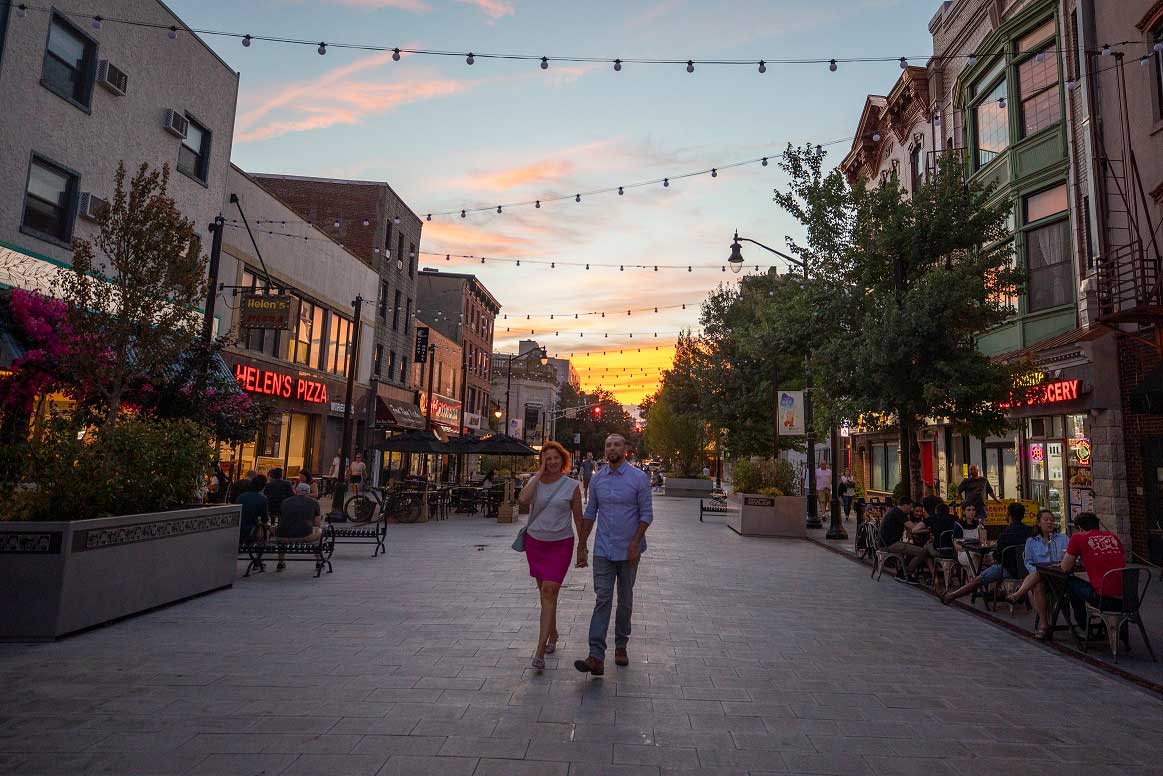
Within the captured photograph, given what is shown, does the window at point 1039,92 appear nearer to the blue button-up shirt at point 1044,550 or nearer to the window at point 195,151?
the blue button-up shirt at point 1044,550

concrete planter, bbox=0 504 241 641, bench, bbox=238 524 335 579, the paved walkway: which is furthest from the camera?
bench, bbox=238 524 335 579

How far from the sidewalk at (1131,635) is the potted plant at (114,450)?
9.89 m

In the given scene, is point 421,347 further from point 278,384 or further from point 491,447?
point 491,447

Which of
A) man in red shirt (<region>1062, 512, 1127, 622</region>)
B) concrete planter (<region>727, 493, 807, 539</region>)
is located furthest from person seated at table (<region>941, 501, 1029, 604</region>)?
concrete planter (<region>727, 493, 807, 539</region>)

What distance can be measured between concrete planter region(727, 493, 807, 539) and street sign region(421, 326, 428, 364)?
71.6ft

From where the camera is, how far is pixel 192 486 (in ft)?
29.7

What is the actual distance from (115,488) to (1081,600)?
10508 millimetres

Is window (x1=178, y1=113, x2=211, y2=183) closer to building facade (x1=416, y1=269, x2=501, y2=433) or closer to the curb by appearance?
the curb

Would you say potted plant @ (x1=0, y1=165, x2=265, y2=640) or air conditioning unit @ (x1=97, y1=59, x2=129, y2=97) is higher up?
air conditioning unit @ (x1=97, y1=59, x2=129, y2=97)

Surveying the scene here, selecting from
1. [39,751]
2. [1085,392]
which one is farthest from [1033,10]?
[39,751]

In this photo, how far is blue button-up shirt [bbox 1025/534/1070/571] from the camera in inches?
330

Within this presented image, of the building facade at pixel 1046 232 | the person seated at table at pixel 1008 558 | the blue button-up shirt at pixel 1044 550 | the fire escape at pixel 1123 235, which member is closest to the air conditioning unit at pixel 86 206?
the building facade at pixel 1046 232

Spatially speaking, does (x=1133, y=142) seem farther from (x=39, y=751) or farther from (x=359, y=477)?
(x=359, y=477)

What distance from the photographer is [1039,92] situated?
57.8ft
